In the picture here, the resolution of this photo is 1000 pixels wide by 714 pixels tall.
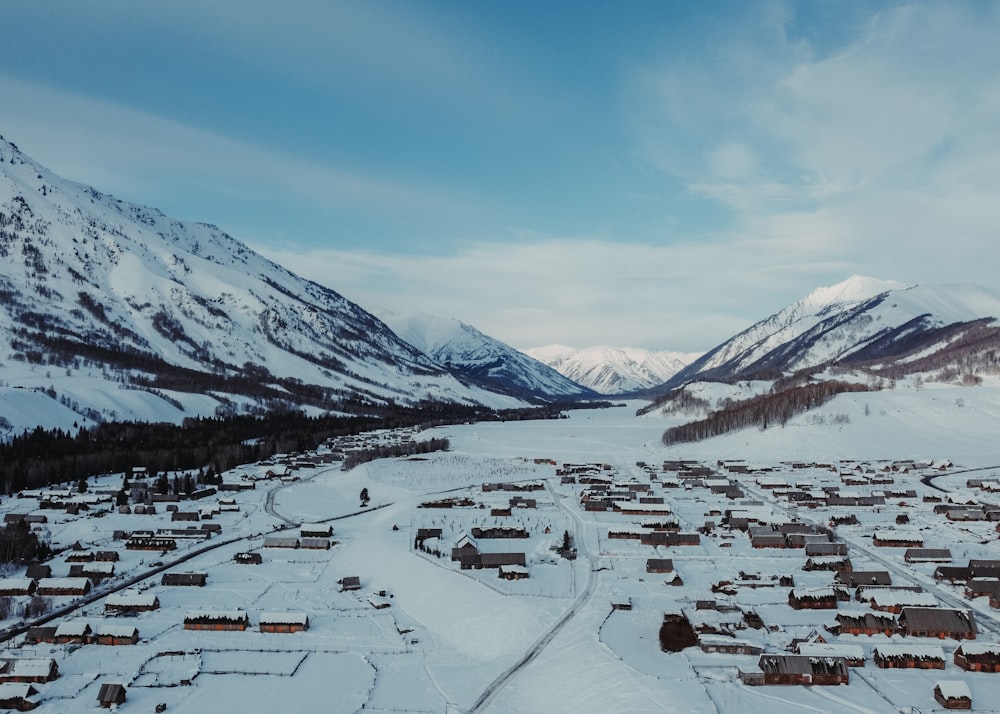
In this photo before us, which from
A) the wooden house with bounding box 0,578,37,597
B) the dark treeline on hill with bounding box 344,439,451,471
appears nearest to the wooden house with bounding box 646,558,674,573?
the wooden house with bounding box 0,578,37,597

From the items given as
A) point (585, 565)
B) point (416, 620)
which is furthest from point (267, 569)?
point (585, 565)

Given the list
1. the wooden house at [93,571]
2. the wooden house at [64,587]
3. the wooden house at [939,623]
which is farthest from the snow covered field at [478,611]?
the wooden house at [64,587]

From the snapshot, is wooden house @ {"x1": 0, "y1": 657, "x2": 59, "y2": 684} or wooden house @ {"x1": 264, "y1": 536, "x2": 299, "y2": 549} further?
wooden house @ {"x1": 264, "y1": 536, "x2": 299, "y2": 549}

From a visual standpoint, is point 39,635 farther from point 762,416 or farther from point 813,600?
point 762,416

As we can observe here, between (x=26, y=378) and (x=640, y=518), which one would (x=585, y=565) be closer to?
(x=640, y=518)

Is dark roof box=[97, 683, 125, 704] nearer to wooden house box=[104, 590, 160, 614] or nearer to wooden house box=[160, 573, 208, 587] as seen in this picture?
wooden house box=[104, 590, 160, 614]

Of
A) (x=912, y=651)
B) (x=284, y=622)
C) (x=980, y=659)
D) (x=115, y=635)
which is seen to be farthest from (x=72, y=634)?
(x=980, y=659)
